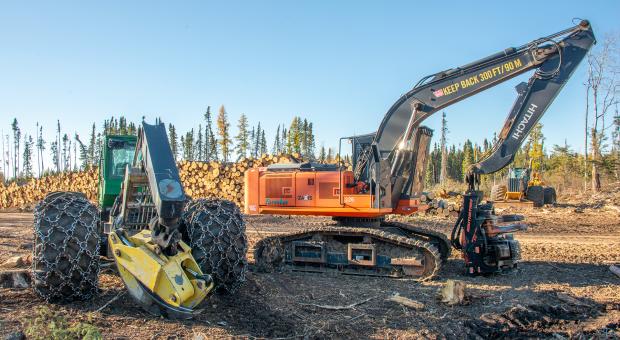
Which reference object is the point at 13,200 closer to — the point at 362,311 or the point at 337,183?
the point at 337,183

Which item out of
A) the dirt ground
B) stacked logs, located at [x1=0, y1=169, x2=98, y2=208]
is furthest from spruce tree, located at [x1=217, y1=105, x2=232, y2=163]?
the dirt ground

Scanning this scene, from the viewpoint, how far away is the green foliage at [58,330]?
4.25 metres

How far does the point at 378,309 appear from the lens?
6.71m

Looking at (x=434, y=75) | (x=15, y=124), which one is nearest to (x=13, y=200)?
(x=434, y=75)

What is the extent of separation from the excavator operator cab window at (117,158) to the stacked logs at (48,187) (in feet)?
81.4

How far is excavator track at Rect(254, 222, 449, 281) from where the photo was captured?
30.1 ft

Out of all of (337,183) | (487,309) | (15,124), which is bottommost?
(487,309)

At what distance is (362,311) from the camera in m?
6.61

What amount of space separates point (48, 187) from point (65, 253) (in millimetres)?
37373

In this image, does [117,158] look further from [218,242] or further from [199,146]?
[199,146]

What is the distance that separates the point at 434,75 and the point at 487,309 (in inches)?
205

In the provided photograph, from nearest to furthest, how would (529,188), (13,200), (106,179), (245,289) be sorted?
1. (245,289)
2. (106,179)
3. (529,188)
4. (13,200)

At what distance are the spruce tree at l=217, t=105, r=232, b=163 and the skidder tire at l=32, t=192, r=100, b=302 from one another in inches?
2712

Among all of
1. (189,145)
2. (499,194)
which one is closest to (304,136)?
(189,145)
